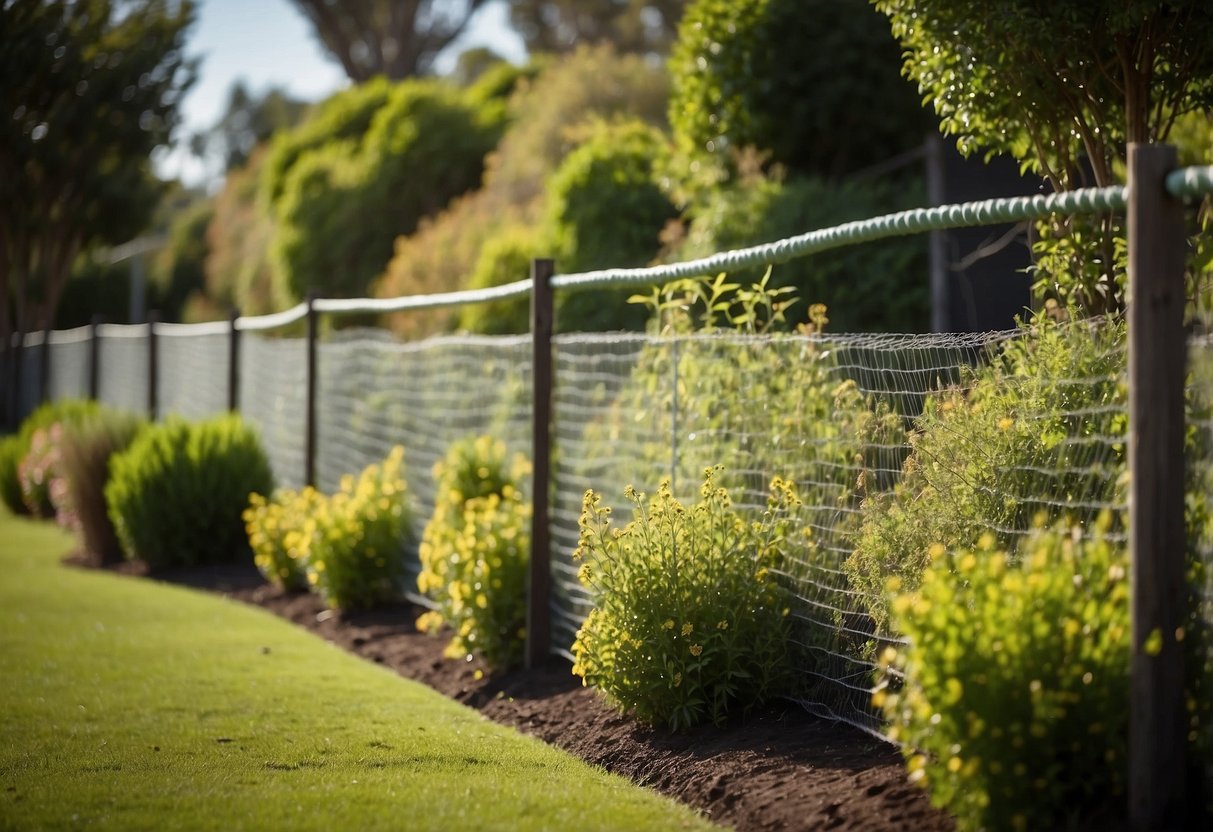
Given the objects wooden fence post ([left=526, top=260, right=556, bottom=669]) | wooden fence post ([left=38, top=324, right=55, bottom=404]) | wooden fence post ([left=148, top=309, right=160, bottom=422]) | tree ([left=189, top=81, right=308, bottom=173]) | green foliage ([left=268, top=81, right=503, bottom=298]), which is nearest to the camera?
wooden fence post ([left=526, top=260, right=556, bottom=669])

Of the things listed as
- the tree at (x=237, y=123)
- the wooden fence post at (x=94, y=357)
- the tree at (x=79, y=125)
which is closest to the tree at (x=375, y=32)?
the tree at (x=79, y=125)

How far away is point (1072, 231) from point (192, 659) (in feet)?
15.0

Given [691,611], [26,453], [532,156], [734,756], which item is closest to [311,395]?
[691,611]

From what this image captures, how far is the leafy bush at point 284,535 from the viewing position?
31.1 feet

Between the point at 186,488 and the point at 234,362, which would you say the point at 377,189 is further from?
the point at 186,488

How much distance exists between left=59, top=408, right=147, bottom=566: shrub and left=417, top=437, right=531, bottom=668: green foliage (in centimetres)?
511

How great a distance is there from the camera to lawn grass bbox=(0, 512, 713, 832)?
4.48 metres

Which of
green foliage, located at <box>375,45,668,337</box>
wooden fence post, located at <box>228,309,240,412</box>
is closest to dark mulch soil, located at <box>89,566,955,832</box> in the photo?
wooden fence post, located at <box>228,309,240,412</box>

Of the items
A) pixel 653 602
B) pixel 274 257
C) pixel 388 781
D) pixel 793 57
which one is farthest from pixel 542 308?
pixel 274 257

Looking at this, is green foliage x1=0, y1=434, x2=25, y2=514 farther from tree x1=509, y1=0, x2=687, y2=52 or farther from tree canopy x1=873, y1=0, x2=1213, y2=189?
tree x1=509, y1=0, x2=687, y2=52

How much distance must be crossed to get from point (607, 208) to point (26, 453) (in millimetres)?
6591

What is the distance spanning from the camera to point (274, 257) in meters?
26.4

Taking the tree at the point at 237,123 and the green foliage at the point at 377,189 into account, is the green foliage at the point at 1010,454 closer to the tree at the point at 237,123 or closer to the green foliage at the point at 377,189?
the green foliage at the point at 377,189

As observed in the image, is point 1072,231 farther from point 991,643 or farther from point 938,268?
point 938,268
